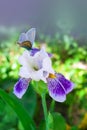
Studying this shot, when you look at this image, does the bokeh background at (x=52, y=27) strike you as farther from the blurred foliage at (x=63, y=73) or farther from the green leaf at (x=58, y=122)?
the green leaf at (x=58, y=122)

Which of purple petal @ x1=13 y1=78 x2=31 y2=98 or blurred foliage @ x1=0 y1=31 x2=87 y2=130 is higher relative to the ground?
purple petal @ x1=13 y1=78 x2=31 y2=98

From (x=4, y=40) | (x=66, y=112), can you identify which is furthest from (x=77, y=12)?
(x=66, y=112)

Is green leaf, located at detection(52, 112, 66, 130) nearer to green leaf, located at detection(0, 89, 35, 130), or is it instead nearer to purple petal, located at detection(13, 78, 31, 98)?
green leaf, located at detection(0, 89, 35, 130)

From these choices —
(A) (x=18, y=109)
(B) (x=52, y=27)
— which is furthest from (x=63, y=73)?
(A) (x=18, y=109)

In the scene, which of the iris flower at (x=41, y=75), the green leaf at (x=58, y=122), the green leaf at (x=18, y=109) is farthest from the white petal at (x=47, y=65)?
the green leaf at (x=58, y=122)

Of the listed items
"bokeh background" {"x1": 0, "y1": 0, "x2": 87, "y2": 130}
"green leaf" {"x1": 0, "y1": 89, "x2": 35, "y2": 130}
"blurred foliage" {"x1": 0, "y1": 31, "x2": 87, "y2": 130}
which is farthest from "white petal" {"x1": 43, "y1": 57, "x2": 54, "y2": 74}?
"bokeh background" {"x1": 0, "y1": 0, "x2": 87, "y2": 130}

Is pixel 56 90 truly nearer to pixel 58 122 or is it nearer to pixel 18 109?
pixel 18 109
